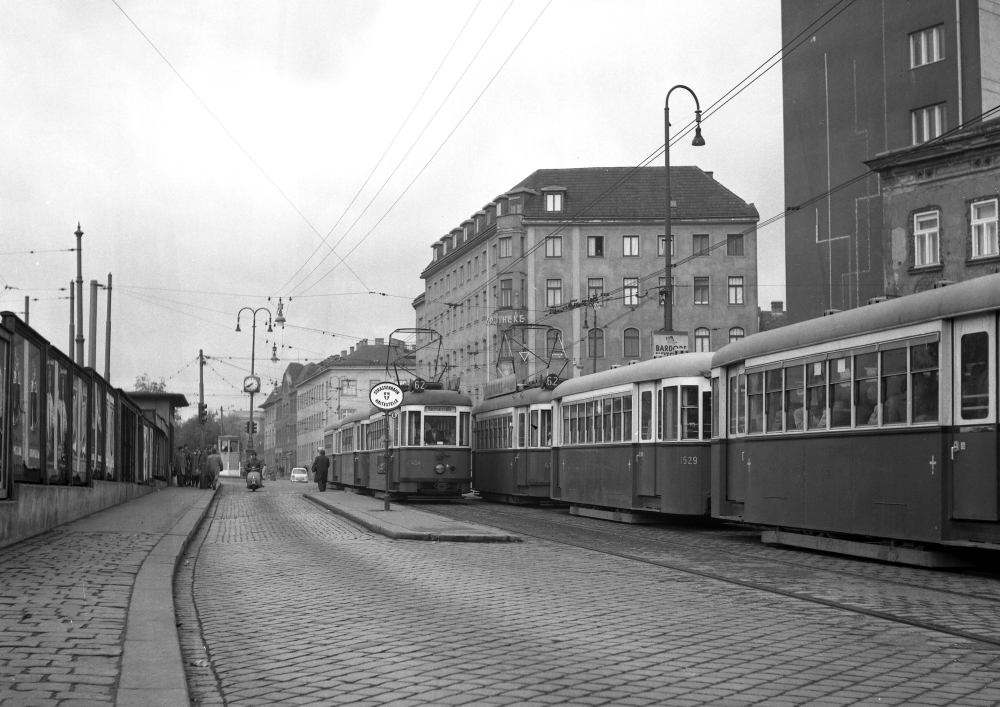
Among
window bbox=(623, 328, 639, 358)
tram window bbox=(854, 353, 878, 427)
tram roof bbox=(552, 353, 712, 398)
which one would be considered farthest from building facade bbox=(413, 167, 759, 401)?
tram window bbox=(854, 353, 878, 427)

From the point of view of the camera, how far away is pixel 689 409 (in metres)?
20.6

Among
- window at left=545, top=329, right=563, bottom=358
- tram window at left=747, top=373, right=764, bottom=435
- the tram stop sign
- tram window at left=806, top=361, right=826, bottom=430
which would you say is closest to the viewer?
tram window at left=806, top=361, right=826, bottom=430

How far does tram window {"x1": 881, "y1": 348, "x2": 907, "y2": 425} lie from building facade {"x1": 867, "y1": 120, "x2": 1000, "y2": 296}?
21.0 m

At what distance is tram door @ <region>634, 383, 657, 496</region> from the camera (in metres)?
21.3

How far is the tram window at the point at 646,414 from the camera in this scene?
21.4 m

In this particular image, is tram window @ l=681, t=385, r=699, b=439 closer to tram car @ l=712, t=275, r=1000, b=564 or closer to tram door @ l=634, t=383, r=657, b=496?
tram door @ l=634, t=383, r=657, b=496

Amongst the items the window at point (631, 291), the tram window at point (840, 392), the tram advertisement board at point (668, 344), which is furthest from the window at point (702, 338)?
the tram window at point (840, 392)

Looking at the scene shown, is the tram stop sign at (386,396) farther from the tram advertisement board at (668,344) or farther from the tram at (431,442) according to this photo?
the tram at (431,442)

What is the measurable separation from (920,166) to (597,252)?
38316 mm


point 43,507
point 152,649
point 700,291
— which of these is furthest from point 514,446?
point 700,291

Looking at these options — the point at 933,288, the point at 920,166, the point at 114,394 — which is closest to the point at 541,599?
the point at 933,288

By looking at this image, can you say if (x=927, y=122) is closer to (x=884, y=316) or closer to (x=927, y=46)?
(x=927, y=46)

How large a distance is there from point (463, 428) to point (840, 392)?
64.4ft

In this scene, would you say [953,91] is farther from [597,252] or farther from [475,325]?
[475,325]
